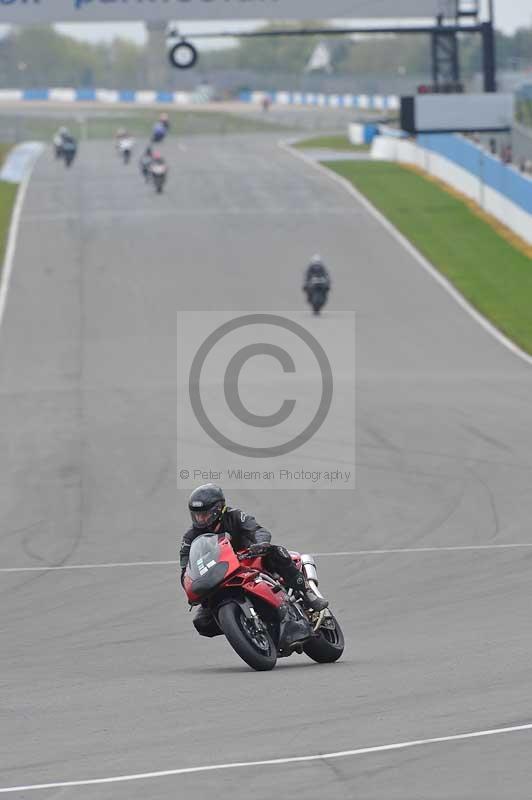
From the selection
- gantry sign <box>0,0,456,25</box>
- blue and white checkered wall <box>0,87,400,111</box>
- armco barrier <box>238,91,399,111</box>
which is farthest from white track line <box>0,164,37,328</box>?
blue and white checkered wall <box>0,87,400,111</box>

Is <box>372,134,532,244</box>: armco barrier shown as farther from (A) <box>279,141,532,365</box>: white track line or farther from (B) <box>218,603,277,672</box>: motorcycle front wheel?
(B) <box>218,603,277,672</box>: motorcycle front wheel

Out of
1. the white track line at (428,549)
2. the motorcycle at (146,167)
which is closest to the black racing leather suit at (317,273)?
the white track line at (428,549)

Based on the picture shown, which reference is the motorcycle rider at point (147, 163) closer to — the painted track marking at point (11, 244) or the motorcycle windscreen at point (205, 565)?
the painted track marking at point (11, 244)

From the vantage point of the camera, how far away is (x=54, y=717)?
8148 mm

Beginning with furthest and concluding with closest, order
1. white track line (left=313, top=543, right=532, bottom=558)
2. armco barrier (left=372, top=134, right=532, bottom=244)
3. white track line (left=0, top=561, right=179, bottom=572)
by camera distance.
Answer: armco barrier (left=372, top=134, right=532, bottom=244), white track line (left=313, top=543, right=532, bottom=558), white track line (left=0, top=561, right=179, bottom=572)

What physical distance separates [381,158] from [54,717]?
56.9m

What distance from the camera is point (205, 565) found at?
9.52 m

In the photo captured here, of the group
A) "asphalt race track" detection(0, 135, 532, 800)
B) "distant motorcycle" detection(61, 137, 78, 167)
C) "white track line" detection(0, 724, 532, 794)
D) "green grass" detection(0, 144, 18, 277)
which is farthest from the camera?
"distant motorcycle" detection(61, 137, 78, 167)

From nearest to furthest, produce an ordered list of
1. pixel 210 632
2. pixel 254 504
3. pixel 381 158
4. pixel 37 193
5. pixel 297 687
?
pixel 297 687
pixel 210 632
pixel 254 504
pixel 37 193
pixel 381 158

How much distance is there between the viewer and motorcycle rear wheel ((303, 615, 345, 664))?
991 centimetres

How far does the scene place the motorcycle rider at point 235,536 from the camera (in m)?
9.70

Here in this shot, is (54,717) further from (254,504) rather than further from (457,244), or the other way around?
(457,244)

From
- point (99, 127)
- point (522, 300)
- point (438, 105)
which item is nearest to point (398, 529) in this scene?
point (522, 300)

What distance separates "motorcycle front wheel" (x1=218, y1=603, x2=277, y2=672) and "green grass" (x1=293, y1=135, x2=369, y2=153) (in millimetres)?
61122
